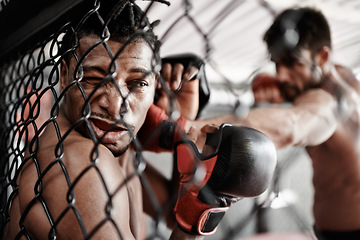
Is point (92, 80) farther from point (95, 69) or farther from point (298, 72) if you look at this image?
point (298, 72)

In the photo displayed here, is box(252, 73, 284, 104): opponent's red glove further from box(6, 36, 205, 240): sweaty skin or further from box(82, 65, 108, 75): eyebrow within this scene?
box(82, 65, 108, 75): eyebrow

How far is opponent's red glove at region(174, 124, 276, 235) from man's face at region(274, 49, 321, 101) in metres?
0.21

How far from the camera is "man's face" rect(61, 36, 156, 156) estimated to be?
710 millimetres

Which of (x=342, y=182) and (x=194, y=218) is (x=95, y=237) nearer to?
(x=194, y=218)

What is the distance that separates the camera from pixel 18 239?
0.73m

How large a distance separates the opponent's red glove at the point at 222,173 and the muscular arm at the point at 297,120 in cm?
31

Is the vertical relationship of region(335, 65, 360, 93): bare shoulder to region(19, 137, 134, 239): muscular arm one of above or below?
below

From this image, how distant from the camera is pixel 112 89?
2.32ft

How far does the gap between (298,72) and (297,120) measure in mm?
207

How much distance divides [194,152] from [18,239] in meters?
0.45

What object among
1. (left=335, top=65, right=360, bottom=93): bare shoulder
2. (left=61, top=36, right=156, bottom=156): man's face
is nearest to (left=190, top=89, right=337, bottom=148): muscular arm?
(left=335, top=65, right=360, bottom=93): bare shoulder

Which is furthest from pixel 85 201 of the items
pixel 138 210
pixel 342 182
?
pixel 342 182

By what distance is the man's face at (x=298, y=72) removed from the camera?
2.70 ft

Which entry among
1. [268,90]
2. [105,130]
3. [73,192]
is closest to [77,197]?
[73,192]
